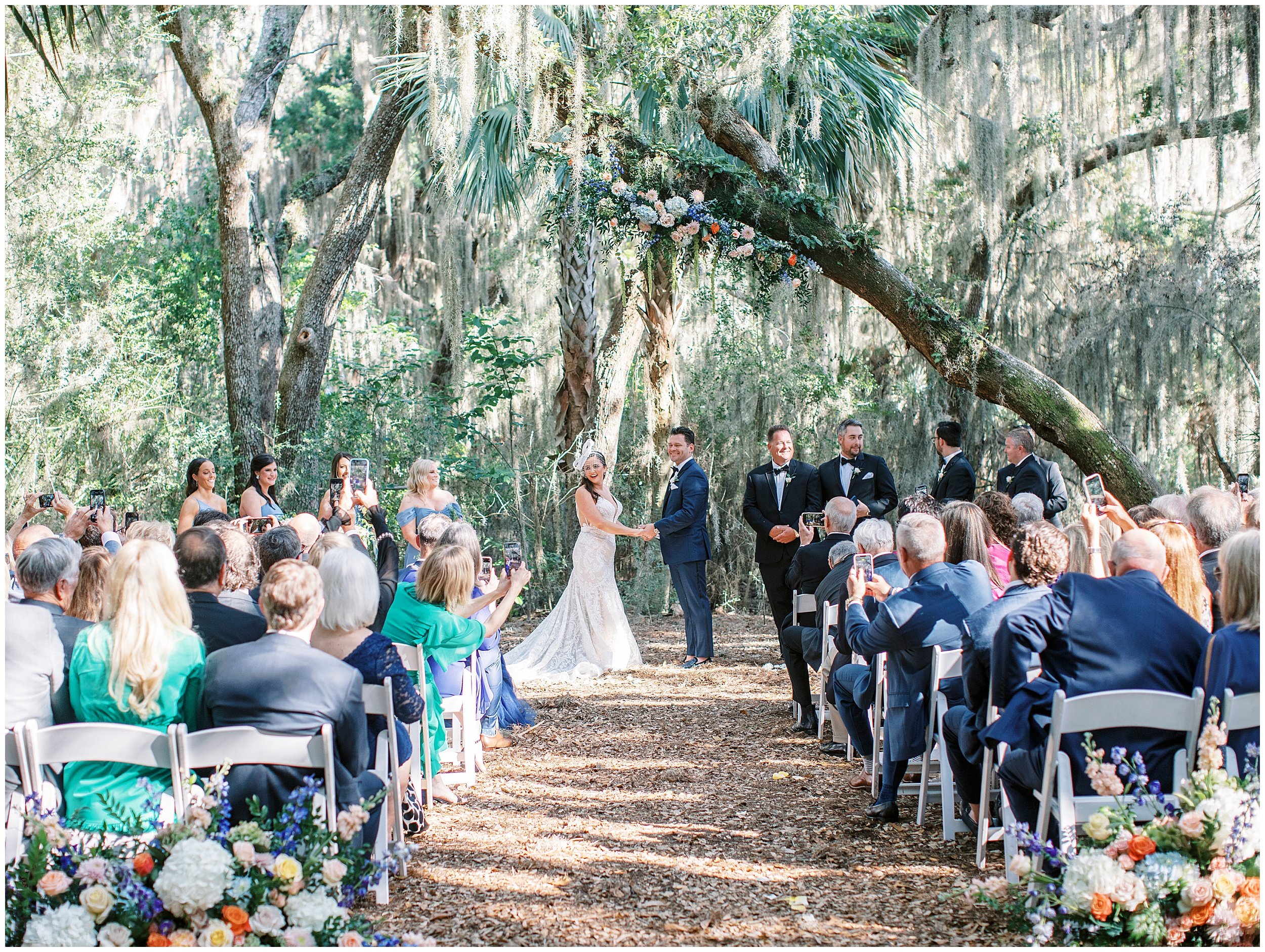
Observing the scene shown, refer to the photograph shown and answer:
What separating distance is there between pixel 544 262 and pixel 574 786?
9721 mm

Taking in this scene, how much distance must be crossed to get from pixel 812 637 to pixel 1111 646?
8.47ft

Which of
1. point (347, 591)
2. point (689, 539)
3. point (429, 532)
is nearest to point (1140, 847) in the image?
point (347, 591)

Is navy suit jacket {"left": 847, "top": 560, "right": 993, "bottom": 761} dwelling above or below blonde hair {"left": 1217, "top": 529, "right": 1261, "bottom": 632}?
below

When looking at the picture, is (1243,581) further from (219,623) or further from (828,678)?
(219,623)

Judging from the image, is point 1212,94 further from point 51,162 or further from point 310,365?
point 51,162

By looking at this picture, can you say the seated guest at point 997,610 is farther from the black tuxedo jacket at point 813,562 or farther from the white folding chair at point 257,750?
the black tuxedo jacket at point 813,562

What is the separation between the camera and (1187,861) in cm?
267

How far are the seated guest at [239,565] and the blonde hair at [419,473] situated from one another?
2.40 metres

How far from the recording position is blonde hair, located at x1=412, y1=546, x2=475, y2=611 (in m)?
4.35

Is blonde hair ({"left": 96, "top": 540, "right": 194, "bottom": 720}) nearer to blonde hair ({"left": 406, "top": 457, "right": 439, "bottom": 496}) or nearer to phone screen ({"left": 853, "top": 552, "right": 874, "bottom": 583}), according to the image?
phone screen ({"left": 853, "top": 552, "right": 874, "bottom": 583})

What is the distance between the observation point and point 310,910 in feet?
8.58

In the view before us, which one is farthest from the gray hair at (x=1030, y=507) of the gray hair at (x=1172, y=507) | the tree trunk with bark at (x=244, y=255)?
the tree trunk with bark at (x=244, y=255)

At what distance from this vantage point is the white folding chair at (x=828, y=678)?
16.9 ft

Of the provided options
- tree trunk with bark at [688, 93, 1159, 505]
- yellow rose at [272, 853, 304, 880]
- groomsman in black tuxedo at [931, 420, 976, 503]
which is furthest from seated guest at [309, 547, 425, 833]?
tree trunk with bark at [688, 93, 1159, 505]
